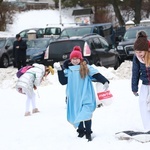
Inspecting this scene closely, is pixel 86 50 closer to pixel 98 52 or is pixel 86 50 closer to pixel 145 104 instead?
pixel 98 52

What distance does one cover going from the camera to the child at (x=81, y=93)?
24.8 feet

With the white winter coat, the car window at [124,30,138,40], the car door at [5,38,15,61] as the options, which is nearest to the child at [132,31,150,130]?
the white winter coat

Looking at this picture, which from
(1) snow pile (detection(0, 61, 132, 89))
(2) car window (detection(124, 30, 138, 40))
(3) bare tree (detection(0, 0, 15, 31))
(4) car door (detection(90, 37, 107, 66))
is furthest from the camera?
(3) bare tree (detection(0, 0, 15, 31))

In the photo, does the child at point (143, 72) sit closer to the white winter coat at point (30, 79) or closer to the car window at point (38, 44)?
the white winter coat at point (30, 79)

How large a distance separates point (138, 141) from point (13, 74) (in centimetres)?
1030

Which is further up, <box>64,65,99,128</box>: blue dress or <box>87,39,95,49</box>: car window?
<box>64,65,99,128</box>: blue dress

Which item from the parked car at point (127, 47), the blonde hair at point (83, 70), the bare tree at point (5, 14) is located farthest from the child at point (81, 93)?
the bare tree at point (5, 14)

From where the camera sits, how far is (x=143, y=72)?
7332mm

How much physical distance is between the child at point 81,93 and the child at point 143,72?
0.56 m

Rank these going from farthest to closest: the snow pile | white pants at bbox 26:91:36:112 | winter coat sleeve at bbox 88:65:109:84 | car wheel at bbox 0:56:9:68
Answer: car wheel at bbox 0:56:9:68 → the snow pile → white pants at bbox 26:91:36:112 → winter coat sleeve at bbox 88:65:109:84

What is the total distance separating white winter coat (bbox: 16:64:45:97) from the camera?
1051cm

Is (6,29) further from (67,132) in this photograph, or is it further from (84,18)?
(67,132)

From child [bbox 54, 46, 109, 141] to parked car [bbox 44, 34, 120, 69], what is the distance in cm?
767

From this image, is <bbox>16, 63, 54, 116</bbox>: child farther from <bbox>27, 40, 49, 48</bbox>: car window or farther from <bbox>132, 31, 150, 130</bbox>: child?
<bbox>27, 40, 49, 48</bbox>: car window
